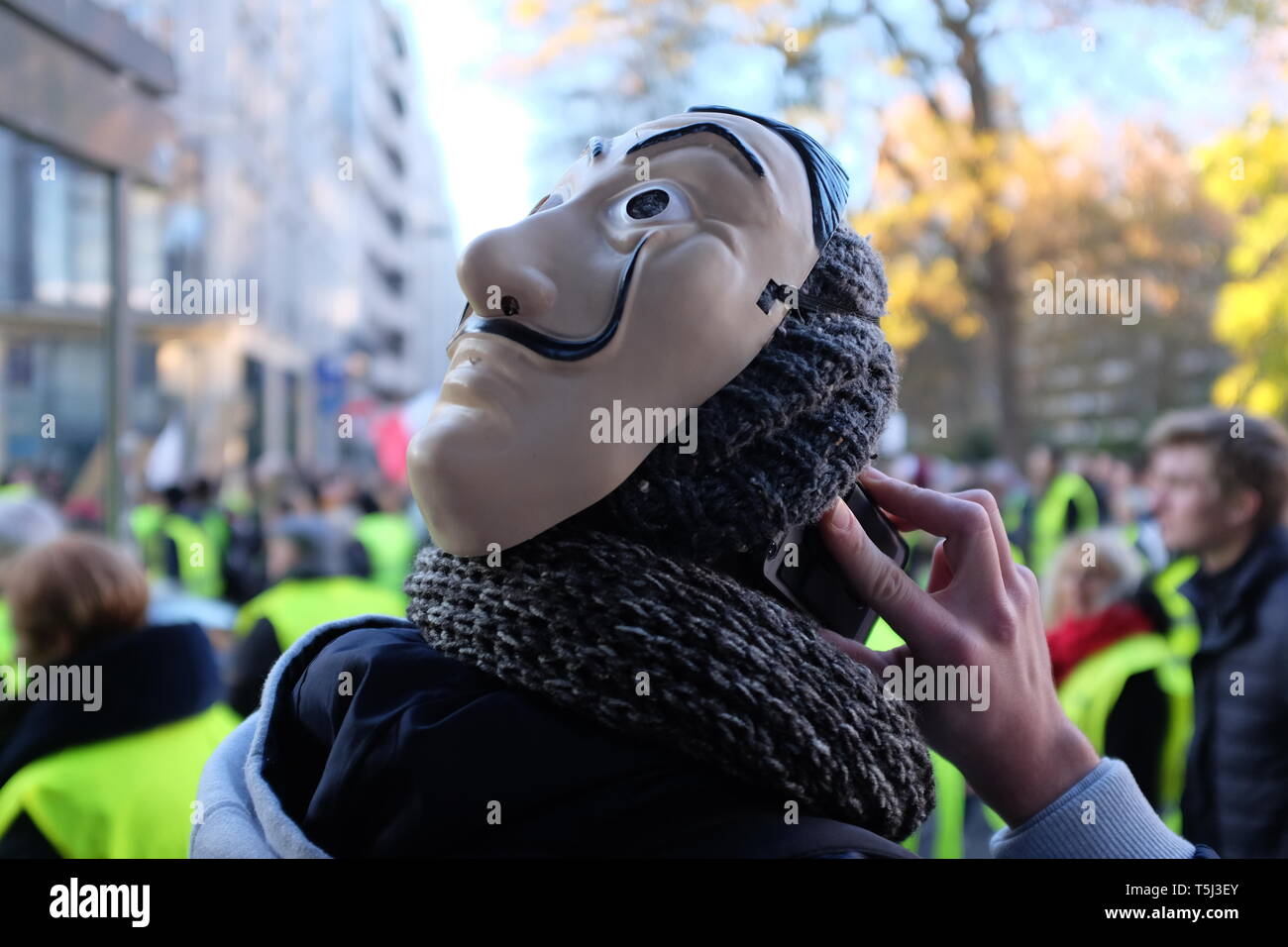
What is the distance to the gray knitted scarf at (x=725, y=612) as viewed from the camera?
108 cm

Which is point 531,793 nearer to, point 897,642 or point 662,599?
point 662,599

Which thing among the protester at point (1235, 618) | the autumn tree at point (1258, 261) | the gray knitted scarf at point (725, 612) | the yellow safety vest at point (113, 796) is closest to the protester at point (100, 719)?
the yellow safety vest at point (113, 796)

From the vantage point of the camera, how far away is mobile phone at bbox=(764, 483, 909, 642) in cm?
124

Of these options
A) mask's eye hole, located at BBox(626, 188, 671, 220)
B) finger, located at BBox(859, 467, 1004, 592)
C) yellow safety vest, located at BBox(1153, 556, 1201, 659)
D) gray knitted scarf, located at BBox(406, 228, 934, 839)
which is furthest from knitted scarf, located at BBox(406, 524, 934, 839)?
yellow safety vest, located at BBox(1153, 556, 1201, 659)

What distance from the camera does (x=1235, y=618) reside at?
9.87 feet

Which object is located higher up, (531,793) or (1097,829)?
(531,793)

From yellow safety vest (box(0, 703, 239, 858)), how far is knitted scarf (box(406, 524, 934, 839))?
1.37m

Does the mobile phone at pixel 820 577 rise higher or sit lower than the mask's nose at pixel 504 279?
lower

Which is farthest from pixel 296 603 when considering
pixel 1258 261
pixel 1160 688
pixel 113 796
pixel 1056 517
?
pixel 1258 261

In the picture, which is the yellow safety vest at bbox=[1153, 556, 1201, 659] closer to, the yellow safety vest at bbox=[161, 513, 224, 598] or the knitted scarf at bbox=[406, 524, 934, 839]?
the knitted scarf at bbox=[406, 524, 934, 839]

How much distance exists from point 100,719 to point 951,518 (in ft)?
5.88

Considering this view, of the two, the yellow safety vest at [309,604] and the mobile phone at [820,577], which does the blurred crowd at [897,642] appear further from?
the mobile phone at [820,577]

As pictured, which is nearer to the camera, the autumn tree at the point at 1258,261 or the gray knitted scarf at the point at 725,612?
the gray knitted scarf at the point at 725,612
